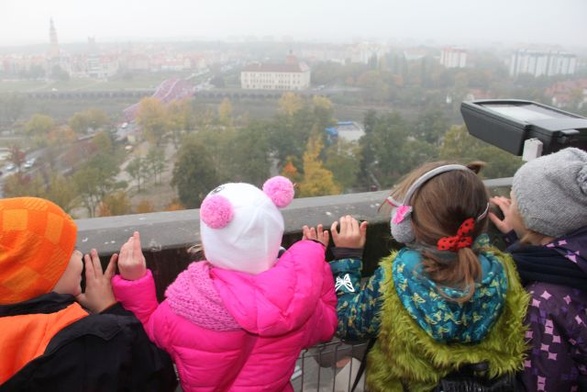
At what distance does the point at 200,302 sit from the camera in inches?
54.1

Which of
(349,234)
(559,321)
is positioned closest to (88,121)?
(349,234)

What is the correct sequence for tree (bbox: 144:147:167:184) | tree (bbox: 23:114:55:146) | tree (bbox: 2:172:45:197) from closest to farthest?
1. tree (bbox: 2:172:45:197)
2. tree (bbox: 144:147:167:184)
3. tree (bbox: 23:114:55:146)

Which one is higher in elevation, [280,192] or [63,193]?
[280,192]

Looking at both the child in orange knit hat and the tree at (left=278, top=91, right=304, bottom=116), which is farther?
the tree at (left=278, top=91, right=304, bottom=116)

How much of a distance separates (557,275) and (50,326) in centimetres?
142

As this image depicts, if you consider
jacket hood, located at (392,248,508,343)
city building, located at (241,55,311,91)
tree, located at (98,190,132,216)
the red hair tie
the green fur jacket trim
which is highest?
the red hair tie

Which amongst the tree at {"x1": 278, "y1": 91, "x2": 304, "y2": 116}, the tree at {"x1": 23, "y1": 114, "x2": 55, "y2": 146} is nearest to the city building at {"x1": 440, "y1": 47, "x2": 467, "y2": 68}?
the tree at {"x1": 278, "y1": 91, "x2": 304, "y2": 116}

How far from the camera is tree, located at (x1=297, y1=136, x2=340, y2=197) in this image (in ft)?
93.5

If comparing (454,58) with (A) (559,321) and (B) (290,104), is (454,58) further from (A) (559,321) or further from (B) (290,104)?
(A) (559,321)

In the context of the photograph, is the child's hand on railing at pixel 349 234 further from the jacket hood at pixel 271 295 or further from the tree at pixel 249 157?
A: the tree at pixel 249 157

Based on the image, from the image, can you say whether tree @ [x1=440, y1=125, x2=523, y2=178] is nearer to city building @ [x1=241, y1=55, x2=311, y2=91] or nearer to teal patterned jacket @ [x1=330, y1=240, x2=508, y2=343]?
teal patterned jacket @ [x1=330, y1=240, x2=508, y2=343]

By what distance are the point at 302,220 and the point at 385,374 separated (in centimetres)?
65

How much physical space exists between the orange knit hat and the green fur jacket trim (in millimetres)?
935

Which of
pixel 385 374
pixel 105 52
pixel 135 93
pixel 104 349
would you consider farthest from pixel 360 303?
pixel 105 52
